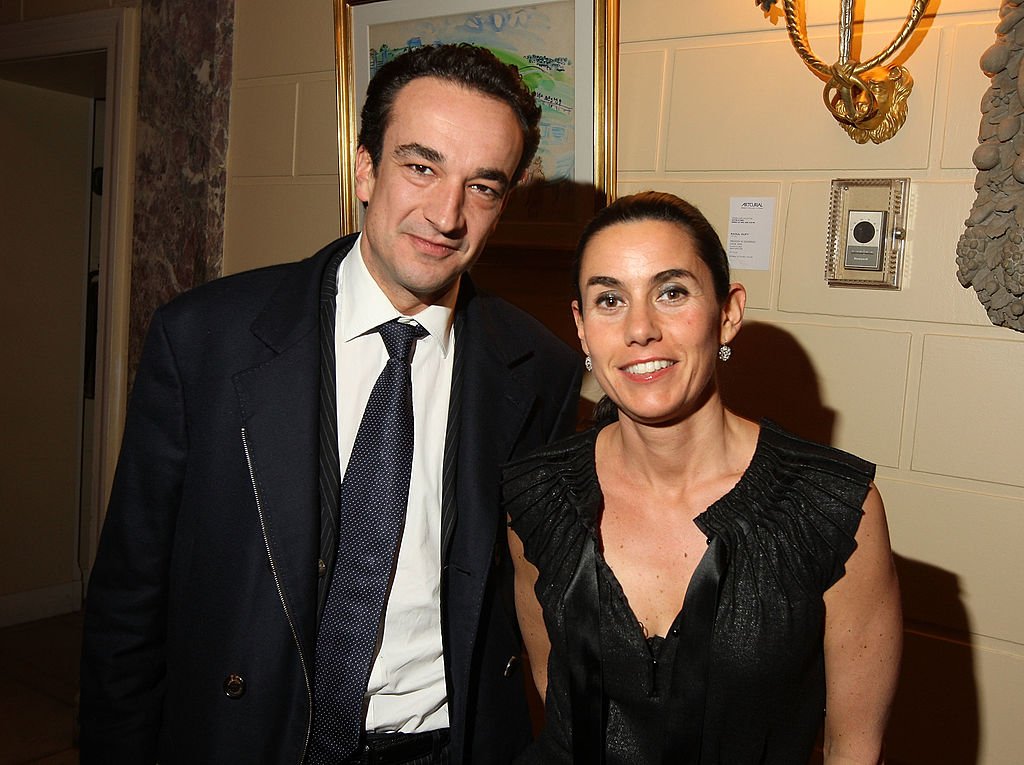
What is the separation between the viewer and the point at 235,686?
63.8 inches

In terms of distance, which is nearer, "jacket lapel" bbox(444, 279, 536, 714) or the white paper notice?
"jacket lapel" bbox(444, 279, 536, 714)

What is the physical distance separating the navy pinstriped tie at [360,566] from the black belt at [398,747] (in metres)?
0.03

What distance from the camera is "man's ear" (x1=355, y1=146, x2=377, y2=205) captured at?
71.4 inches

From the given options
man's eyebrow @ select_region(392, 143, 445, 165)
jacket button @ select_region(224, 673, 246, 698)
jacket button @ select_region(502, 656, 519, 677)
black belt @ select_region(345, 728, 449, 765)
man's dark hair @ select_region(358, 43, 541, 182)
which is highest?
man's dark hair @ select_region(358, 43, 541, 182)

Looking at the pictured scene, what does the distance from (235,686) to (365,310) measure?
0.69 metres

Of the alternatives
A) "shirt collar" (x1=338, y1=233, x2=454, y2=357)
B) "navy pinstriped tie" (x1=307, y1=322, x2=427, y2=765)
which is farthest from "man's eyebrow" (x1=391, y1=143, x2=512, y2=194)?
"navy pinstriped tie" (x1=307, y1=322, x2=427, y2=765)

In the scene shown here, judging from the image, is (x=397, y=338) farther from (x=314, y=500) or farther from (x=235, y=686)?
(x=235, y=686)

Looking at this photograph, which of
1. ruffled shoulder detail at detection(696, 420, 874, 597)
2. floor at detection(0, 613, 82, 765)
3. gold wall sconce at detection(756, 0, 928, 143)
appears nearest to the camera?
ruffled shoulder detail at detection(696, 420, 874, 597)

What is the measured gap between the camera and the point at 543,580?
1663 mm

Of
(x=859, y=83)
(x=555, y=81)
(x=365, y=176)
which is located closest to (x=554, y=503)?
(x=365, y=176)

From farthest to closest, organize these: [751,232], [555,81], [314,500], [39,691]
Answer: [39,691]
[555,81]
[751,232]
[314,500]

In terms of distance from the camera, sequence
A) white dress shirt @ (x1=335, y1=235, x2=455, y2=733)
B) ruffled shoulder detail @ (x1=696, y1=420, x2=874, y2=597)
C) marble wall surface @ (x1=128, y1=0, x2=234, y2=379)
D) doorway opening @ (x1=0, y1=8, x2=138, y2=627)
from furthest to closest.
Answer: doorway opening @ (x1=0, y1=8, x2=138, y2=627), marble wall surface @ (x1=128, y1=0, x2=234, y2=379), white dress shirt @ (x1=335, y1=235, x2=455, y2=733), ruffled shoulder detail @ (x1=696, y1=420, x2=874, y2=597)

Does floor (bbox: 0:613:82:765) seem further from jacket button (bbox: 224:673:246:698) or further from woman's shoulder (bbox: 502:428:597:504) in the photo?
woman's shoulder (bbox: 502:428:597:504)

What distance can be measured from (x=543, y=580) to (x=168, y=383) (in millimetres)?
731
